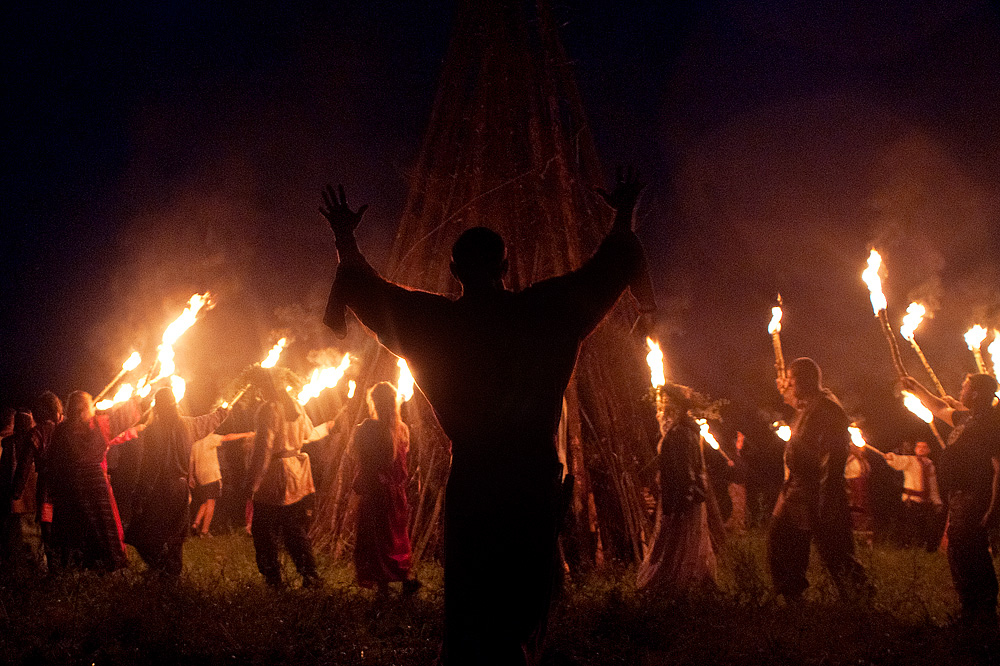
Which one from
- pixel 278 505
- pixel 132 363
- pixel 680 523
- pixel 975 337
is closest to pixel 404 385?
pixel 278 505

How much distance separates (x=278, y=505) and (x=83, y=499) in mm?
2259

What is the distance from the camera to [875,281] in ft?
24.3

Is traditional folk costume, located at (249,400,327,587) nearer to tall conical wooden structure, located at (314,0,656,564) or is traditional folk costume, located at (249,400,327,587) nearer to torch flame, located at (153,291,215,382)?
tall conical wooden structure, located at (314,0,656,564)

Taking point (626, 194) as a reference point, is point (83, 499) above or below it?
below

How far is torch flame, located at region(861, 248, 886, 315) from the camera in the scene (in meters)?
7.16

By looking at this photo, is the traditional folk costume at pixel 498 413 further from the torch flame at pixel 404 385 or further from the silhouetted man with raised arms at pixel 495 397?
the torch flame at pixel 404 385

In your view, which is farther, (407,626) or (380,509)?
(380,509)

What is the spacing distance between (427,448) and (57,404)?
14.7ft

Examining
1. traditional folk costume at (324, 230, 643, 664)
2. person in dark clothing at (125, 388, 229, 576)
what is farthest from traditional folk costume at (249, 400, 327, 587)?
traditional folk costume at (324, 230, 643, 664)

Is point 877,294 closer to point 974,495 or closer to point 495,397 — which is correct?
point 974,495

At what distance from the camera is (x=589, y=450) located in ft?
24.3

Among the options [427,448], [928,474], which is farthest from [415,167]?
[928,474]

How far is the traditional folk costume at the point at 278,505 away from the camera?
633cm

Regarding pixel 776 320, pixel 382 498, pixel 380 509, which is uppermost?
pixel 776 320
